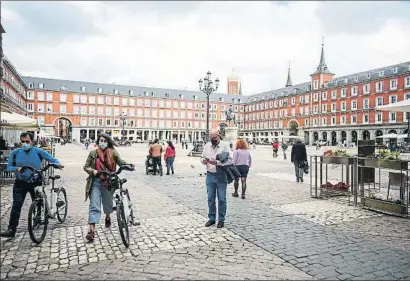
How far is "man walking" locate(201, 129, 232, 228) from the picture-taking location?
566cm

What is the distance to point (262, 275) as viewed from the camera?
364cm

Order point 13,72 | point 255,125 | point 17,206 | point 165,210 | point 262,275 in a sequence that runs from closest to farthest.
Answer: point 262,275 < point 17,206 < point 165,210 < point 13,72 < point 255,125

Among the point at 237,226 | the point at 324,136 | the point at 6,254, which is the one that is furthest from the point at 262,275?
the point at 324,136

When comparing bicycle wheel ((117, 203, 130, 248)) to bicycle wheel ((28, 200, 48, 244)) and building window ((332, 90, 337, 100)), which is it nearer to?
bicycle wheel ((28, 200, 48, 244))

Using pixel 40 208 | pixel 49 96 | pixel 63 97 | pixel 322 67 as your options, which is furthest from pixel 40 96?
pixel 40 208

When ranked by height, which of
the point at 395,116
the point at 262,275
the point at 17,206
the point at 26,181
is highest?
the point at 395,116

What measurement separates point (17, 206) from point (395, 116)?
58494 mm

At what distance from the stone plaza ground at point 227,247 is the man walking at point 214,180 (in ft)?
0.92

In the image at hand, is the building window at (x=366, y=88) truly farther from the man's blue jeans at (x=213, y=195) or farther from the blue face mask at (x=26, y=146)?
the blue face mask at (x=26, y=146)

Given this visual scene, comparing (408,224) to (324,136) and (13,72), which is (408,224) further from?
(324,136)

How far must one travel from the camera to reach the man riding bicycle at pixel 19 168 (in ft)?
15.7

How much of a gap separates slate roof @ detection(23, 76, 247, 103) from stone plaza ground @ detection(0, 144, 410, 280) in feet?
260

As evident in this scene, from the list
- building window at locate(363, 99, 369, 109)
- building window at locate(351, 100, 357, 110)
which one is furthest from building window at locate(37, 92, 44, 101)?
building window at locate(363, 99, 369, 109)

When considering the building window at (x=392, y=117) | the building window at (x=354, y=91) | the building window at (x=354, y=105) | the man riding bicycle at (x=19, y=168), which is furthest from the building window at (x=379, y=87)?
the man riding bicycle at (x=19, y=168)
